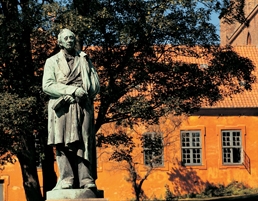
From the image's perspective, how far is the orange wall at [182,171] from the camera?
3659 centimetres

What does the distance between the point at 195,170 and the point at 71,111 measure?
1159 inches

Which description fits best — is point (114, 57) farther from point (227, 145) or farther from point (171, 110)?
point (227, 145)

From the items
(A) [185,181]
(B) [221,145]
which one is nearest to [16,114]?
(A) [185,181]

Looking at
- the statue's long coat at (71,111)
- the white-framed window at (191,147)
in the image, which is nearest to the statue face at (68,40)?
the statue's long coat at (71,111)

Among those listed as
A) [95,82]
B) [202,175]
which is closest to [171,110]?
[95,82]

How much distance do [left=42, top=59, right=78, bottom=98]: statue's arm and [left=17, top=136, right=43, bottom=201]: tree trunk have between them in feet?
40.0

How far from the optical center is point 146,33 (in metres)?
19.2

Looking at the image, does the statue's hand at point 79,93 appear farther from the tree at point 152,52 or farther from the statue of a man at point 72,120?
the tree at point 152,52

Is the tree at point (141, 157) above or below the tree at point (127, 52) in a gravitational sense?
below

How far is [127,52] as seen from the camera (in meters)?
20.4

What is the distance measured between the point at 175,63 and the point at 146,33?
101 inches

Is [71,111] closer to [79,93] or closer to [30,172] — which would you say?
[79,93]

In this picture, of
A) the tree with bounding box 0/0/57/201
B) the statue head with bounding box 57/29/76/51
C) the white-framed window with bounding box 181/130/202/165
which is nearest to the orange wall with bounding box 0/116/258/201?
the white-framed window with bounding box 181/130/202/165

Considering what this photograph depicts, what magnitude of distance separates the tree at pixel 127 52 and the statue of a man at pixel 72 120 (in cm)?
973
